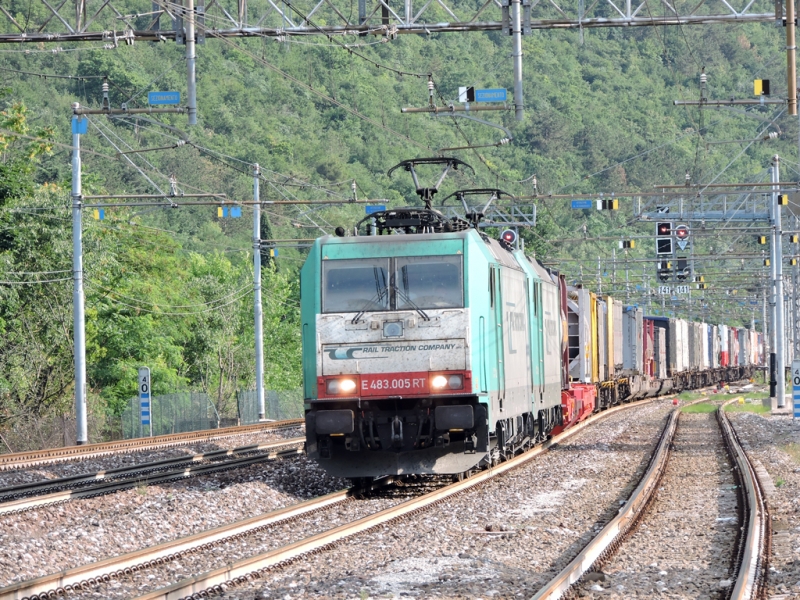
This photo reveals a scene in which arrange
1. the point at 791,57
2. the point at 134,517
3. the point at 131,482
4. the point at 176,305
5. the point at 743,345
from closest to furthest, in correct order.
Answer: the point at 134,517
the point at 791,57
the point at 131,482
the point at 176,305
the point at 743,345

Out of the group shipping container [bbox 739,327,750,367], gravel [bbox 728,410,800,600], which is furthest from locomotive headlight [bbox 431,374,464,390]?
shipping container [bbox 739,327,750,367]

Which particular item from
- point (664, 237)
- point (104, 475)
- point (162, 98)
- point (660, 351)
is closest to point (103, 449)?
point (104, 475)

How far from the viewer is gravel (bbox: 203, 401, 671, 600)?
938 centimetres

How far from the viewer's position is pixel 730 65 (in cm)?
17150

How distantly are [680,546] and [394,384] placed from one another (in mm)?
5047

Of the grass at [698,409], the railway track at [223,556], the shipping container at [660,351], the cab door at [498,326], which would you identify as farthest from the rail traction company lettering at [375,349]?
the shipping container at [660,351]

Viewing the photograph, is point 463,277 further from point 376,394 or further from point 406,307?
point 376,394

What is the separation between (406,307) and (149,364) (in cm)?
4184

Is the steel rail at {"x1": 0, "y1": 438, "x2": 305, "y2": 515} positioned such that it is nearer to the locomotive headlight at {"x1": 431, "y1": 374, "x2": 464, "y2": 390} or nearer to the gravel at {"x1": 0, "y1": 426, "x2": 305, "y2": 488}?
the gravel at {"x1": 0, "y1": 426, "x2": 305, "y2": 488}

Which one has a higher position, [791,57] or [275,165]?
[275,165]

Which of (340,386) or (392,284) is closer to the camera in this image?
(340,386)

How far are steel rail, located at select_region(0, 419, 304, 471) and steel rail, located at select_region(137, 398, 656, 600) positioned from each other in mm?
9633

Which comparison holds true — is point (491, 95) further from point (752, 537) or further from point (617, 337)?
point (617, 337)

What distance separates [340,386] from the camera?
51.1 feet
